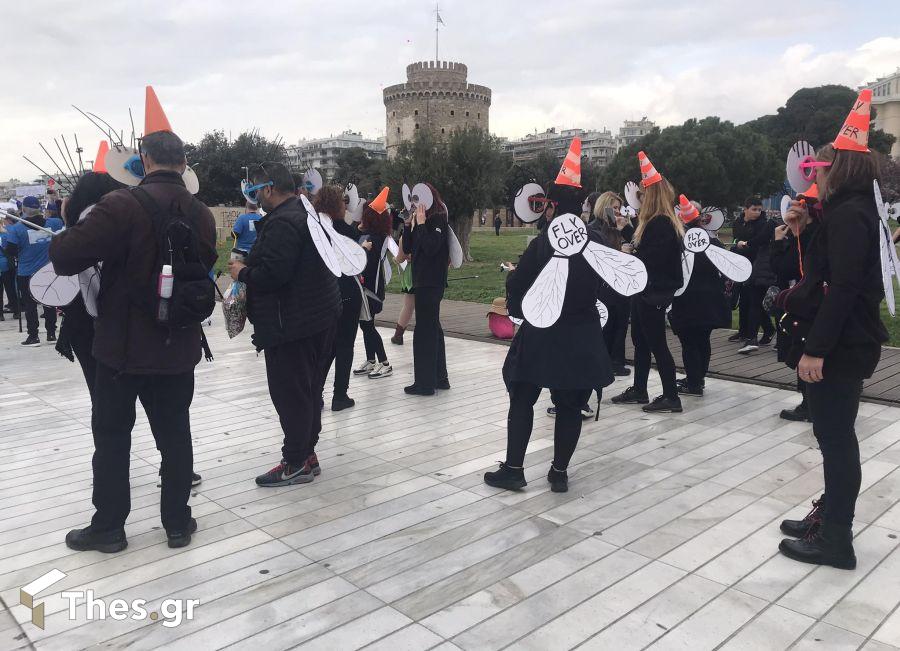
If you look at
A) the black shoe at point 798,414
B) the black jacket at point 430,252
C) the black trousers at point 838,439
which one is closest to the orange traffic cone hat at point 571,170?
the black trousers at point 838,439

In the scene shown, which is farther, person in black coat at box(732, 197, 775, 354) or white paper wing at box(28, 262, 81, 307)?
person in black coat at box(732, 197, 775, 354)

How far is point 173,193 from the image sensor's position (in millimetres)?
3109

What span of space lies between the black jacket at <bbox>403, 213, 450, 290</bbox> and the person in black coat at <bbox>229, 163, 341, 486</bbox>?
6.56ft

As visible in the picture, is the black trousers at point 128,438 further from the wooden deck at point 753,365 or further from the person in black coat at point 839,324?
the wooden deck at point 753,365

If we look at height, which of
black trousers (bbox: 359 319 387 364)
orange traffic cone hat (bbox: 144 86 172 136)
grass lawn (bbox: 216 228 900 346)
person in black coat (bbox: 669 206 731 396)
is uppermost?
orange traffic cone hat (bbox: 144 86 172 136)

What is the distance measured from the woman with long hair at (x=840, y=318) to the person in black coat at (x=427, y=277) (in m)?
3.37

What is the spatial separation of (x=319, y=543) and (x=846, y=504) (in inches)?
91.4

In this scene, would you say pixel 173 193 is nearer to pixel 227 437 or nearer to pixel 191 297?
pixel 191 297

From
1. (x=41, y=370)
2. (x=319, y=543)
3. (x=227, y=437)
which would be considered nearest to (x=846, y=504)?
(x=319, y=543)

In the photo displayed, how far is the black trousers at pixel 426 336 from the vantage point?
6160mm

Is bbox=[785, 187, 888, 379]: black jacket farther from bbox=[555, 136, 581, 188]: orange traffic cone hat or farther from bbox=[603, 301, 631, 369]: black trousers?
bbox=[603, 301, 631, 369]: black trousers

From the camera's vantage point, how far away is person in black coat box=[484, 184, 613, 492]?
366 cm

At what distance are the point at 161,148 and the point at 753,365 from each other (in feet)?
19.9

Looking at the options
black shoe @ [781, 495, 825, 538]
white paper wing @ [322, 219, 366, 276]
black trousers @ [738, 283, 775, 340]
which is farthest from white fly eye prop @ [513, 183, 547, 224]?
black trousers @ [738, 283, 775, 340]
